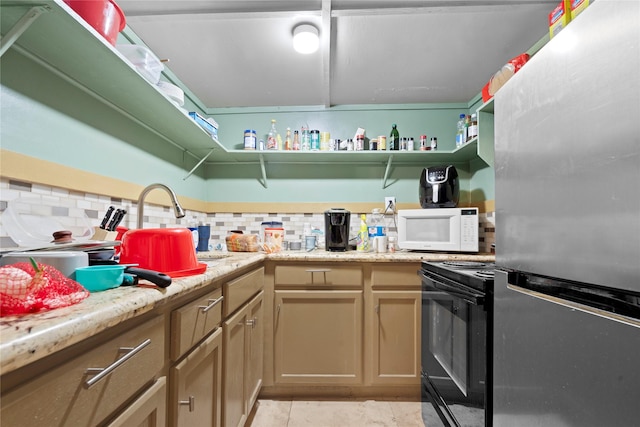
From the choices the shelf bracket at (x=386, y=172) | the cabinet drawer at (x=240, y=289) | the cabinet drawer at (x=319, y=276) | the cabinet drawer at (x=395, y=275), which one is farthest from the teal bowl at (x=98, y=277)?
the shelf bracket at (x=386, y=172)

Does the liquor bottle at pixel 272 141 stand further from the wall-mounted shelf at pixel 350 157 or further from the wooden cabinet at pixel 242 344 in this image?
the wooden cabinet at pixel 242 344

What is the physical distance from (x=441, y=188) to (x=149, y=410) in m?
2.05

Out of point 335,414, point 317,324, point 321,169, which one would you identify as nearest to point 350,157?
point 321,169

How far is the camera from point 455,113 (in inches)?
101

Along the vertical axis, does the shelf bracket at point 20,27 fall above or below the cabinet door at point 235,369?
above

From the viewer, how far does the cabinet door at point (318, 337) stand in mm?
1839

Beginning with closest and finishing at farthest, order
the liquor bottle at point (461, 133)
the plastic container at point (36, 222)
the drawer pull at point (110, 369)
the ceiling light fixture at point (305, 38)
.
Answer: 1. the drawer pull at point (110, 369)
2. the plastic container at point (36, 222)
3. the ceiling light fixture at point (305, 38)
4. the liquor bottle at point (461, 133)

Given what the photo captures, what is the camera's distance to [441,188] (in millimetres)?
2143

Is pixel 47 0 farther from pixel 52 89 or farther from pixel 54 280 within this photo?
pixel 54 280

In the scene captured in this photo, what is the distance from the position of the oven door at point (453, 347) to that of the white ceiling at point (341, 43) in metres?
1.35

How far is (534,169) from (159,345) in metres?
1.06

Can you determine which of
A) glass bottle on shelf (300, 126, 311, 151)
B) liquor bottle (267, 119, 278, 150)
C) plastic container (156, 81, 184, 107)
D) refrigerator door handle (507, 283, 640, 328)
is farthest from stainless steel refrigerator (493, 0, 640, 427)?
liquor bottle (267, 119, 278, 150)

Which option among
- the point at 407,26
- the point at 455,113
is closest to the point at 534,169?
the point at 407,26

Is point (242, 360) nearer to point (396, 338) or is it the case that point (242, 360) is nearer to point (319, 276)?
point (319, 276)
